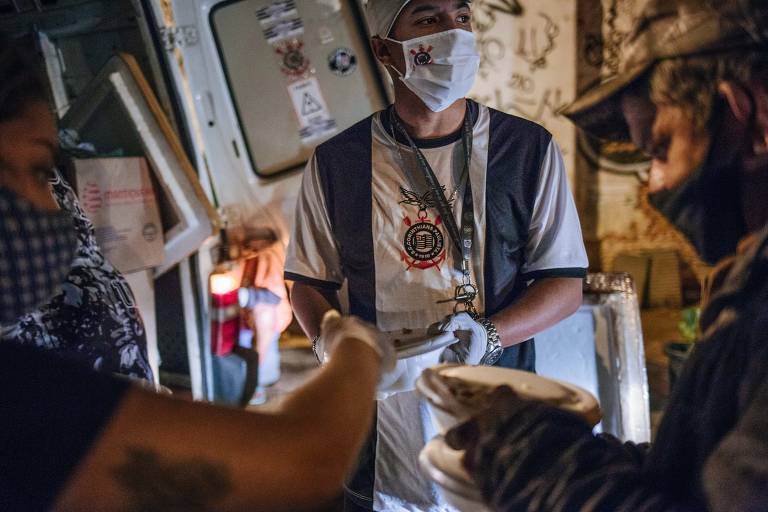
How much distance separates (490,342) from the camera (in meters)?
1.70

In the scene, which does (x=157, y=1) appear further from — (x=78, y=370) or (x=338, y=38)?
(x=78, y=370)

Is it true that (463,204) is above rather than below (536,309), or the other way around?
above

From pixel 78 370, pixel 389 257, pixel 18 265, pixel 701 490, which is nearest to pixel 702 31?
pixel 701 490

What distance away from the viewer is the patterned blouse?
5.74 ft

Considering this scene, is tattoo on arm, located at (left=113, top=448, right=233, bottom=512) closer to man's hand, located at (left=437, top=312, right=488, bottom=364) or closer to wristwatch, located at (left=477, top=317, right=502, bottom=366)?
man's hand, located at (left=437, top=312, right=488, bottom=364)

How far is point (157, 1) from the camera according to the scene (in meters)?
3.48

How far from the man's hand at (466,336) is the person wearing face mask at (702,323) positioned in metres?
0.66

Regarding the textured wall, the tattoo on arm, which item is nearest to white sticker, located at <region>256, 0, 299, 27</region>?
the textured wall

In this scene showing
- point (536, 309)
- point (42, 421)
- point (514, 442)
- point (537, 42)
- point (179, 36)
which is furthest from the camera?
point (537, 42)

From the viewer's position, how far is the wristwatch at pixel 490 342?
5.57 feet

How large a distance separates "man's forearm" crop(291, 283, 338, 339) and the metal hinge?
7.51 ft

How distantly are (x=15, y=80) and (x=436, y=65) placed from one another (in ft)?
4.09

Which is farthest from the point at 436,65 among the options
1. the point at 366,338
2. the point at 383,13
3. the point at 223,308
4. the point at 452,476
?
the point at 223,308

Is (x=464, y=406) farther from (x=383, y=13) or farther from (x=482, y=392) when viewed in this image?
(x=383, y=13)
